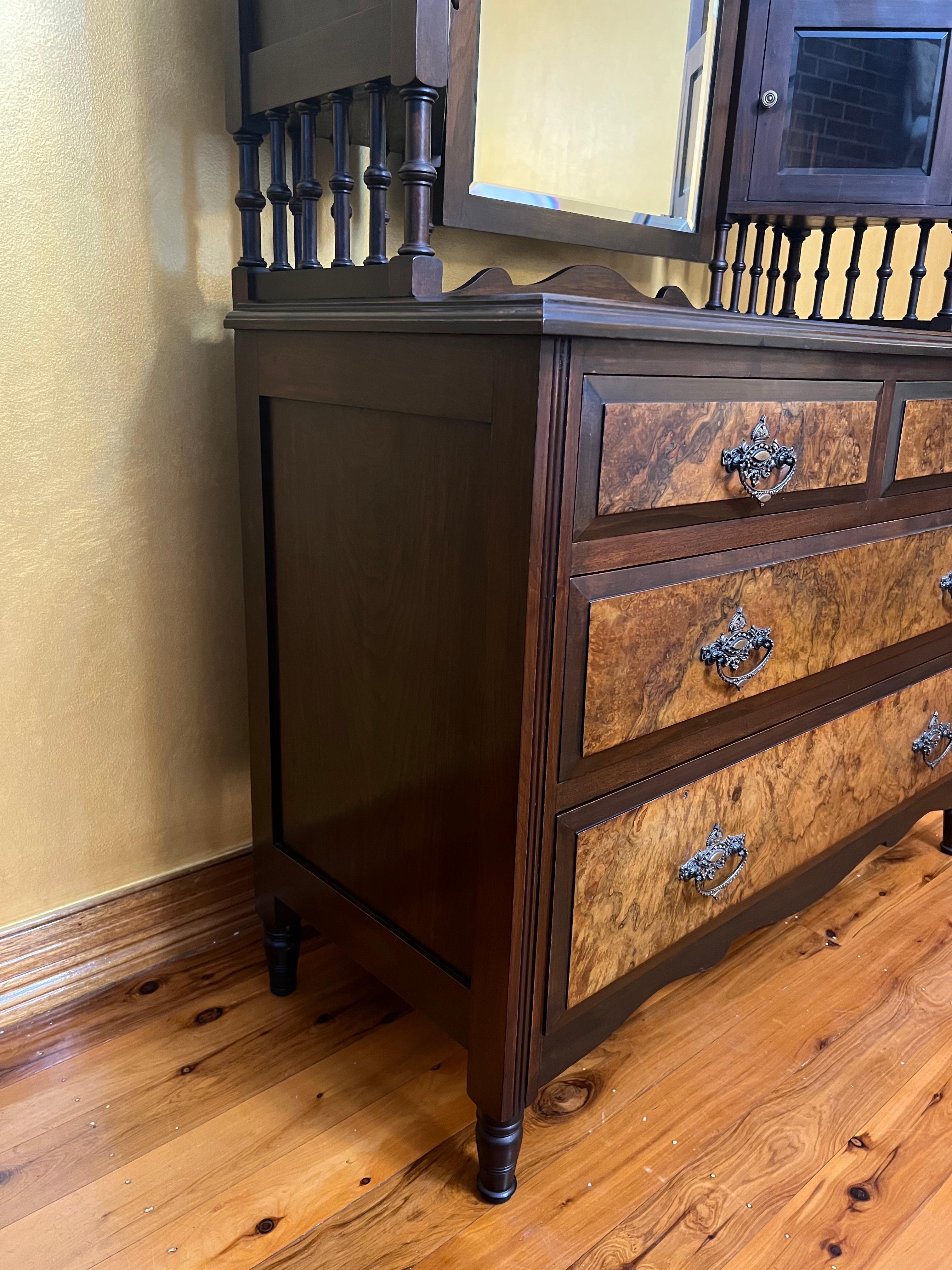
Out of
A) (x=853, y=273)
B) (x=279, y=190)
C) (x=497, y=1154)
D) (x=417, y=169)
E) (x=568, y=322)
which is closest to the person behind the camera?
(x=568, y=322)

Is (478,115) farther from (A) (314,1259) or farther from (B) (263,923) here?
(A) (314,1259)

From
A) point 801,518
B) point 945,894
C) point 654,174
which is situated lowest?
point 945,894

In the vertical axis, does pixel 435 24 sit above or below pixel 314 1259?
above

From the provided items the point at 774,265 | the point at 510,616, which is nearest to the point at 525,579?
the point at 510,616

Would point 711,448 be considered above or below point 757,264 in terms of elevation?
below

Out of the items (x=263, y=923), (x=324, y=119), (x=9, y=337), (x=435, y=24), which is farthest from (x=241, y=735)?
(x=435, y=24)

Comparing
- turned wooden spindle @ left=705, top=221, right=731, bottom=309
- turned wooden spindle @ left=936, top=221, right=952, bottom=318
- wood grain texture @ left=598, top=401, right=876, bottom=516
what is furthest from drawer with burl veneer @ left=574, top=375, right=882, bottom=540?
turned wooden spindle @ left=705, top=221, right=731, bottom=309

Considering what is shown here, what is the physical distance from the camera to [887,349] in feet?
3.60

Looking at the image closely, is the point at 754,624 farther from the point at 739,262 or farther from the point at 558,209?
the point at 739,262

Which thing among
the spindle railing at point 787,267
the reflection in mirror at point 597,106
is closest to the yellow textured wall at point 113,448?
the reflection in mirror at point 597,106

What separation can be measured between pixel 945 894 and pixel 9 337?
5.48 ft

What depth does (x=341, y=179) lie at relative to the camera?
1013 mm

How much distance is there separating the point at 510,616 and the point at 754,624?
354 mm

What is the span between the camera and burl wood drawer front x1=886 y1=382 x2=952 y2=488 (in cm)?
118
